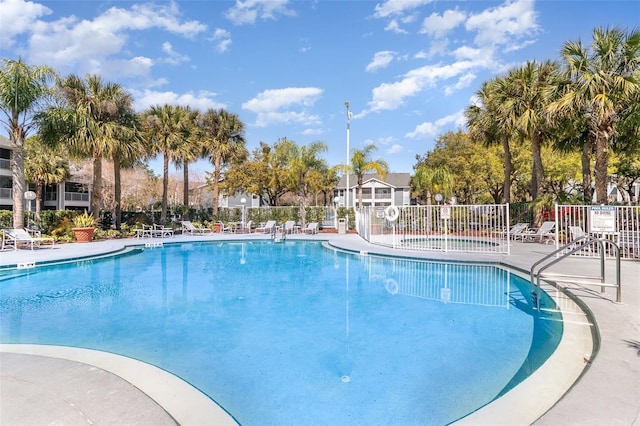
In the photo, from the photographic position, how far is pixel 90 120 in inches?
659

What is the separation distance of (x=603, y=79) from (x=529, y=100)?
17.4 feet

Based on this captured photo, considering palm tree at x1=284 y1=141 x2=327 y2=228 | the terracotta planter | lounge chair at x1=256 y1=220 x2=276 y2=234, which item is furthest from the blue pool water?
palm tree at x1=284 y1=141 x2=327 y2=228

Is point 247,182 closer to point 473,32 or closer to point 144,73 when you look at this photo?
point 144,73

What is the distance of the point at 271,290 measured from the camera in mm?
8336

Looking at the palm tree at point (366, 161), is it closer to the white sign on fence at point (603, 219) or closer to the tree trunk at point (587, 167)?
the tree trunk at point (587, 167)

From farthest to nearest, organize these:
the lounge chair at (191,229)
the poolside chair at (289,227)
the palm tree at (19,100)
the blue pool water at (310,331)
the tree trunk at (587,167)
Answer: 1. the poolside chair at (289,227)
2. the lounge chair at (191,229)
3. the tree trunk at (587,167)
4. the palm tree at (19,100)
5. the blue pool water at (310,331)

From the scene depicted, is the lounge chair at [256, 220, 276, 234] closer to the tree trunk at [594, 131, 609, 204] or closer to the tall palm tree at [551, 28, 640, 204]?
the tall palm tree at [551, 28, 640, 204]

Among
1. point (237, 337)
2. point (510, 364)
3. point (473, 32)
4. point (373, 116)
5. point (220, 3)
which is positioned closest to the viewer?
point (510, 364)

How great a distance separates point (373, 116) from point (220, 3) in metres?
16.7

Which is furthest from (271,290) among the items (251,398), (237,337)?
(251,398)

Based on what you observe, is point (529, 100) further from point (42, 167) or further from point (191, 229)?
point (42, 167)

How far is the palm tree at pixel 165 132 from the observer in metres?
21.7

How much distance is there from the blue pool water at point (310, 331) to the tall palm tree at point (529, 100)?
31.2ft

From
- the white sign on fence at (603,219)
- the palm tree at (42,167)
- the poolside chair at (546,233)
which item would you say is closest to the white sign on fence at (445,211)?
the white sign on fence at (603,219)
